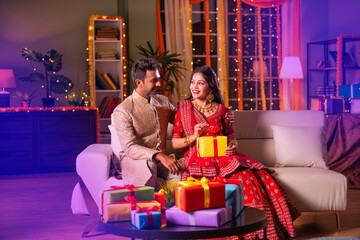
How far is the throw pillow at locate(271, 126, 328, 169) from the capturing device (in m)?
3.65

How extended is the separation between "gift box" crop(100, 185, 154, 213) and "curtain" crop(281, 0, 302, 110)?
5.93 meters

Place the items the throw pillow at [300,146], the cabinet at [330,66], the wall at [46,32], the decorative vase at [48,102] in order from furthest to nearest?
the cabinet at [330,66] < the wall at [46,32] < the decorative vase at [48,102] < the throw pillow at [300,146]

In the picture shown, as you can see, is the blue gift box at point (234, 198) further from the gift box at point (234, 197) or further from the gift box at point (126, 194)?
the gift box at point (126, 194)

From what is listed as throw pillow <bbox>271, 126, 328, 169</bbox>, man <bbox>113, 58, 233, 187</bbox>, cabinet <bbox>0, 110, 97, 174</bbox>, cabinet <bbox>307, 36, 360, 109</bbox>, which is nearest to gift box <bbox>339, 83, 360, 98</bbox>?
cabinet <bbox>307, 36, 360, 109</bbox>

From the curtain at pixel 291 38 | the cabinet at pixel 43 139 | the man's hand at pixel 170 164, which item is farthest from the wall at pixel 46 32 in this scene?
the man's hand at pixel 170 164

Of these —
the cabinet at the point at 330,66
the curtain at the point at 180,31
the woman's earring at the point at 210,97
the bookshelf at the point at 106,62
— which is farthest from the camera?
the curtain at the point at 180,31

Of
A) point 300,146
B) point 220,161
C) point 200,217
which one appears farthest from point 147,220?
point 300,146

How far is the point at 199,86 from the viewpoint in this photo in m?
3.36

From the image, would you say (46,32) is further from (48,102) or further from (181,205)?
(181,205)

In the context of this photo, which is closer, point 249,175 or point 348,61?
point 249,175

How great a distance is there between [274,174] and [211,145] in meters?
0.56

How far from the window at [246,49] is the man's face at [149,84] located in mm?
4295

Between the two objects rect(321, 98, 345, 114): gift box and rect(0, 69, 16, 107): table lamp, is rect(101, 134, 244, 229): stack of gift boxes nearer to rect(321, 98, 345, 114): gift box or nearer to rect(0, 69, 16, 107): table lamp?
rect(321, 98, 345, 114): gift box

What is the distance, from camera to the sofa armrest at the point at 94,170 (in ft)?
10.3
